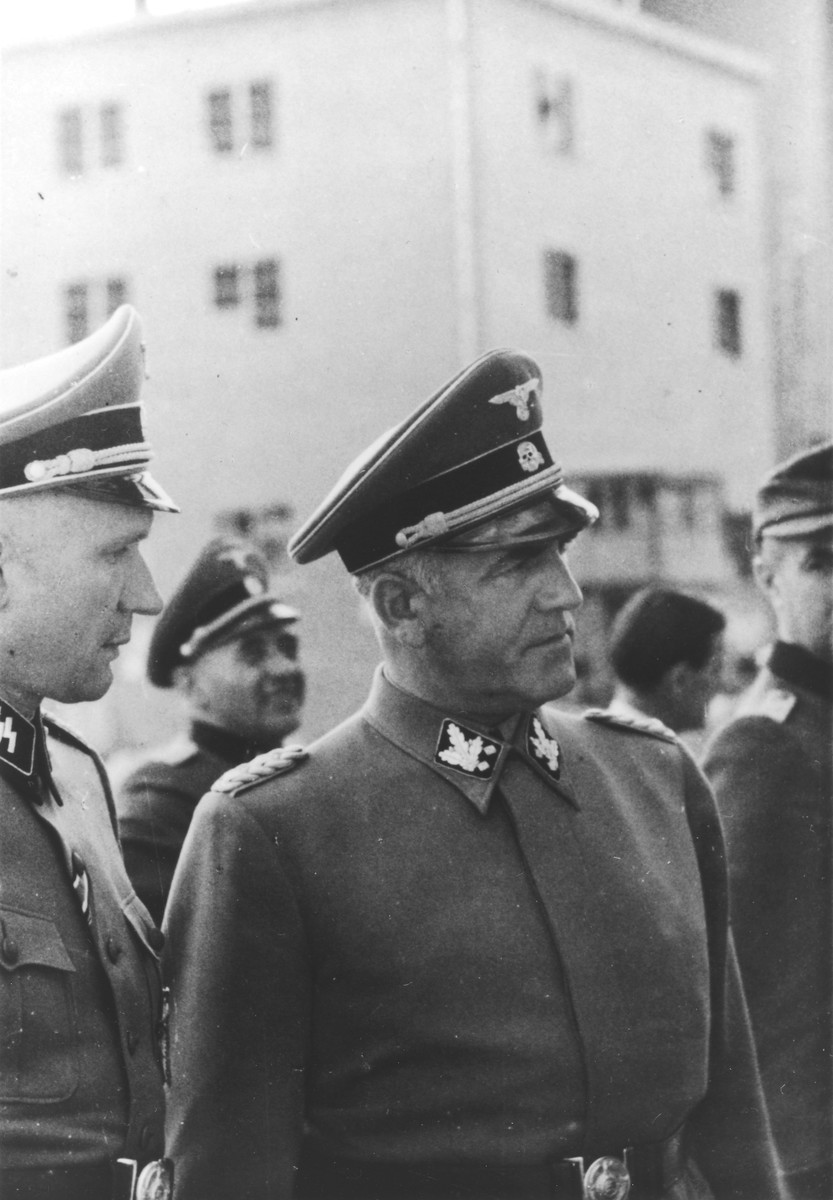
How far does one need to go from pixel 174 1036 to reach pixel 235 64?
1966 mm

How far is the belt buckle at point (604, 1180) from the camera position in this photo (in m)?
2.36

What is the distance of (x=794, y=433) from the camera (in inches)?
143

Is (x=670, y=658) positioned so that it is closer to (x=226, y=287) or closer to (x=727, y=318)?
(x=727, y=318)

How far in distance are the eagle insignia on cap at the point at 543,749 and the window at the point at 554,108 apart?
151cm

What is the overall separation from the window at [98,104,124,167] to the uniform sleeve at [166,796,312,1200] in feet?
4.75

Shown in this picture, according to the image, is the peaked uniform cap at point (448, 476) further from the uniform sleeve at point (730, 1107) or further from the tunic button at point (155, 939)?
the uniform sleeve at point (730, 1107)

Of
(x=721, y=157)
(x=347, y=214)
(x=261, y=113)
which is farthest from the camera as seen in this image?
(x=721, y=157)

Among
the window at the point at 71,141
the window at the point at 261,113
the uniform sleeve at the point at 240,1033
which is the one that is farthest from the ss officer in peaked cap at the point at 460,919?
the window at the point at 71,141


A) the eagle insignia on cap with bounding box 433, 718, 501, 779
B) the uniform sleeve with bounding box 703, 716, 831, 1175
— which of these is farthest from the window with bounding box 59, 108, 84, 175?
the uniform sleeve with bounding box 703, 716, 831, 1175

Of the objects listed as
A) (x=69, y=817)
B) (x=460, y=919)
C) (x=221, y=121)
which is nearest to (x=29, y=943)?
(x=69, y=817)

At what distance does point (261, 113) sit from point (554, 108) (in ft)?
2.36

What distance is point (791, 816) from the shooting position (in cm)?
342

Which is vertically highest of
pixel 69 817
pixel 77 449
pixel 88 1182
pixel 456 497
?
pixel 77 449

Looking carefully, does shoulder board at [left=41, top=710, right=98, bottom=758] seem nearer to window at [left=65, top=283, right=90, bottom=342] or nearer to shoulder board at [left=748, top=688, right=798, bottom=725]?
window at [left=65, top=283, right=90, bottom=342]
